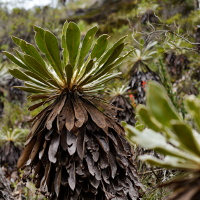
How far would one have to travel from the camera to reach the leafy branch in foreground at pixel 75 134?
176 cm

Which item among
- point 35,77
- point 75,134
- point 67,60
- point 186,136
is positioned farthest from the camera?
point 67,60

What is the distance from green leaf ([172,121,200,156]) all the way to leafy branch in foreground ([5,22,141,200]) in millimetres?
1049

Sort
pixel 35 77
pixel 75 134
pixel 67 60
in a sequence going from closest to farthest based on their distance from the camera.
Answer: pixel 75 134 → pixel 35 77 → pixel 67 60

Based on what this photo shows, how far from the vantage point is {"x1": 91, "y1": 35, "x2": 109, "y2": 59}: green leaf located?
192 cm

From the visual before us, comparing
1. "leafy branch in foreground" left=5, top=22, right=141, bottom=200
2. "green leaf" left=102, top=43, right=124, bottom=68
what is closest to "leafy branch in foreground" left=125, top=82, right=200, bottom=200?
"leafy branch in foreground" left=5, top=22, right=141, bottom=200

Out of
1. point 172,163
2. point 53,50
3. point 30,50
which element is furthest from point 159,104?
point 30,50

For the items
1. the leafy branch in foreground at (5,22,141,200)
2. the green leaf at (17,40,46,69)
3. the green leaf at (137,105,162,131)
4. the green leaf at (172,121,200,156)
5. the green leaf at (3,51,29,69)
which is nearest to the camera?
the green leaf at (172,121,200,156)

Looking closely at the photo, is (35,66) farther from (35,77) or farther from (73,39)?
(73,39)

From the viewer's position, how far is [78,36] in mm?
1828

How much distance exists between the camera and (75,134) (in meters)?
1.82

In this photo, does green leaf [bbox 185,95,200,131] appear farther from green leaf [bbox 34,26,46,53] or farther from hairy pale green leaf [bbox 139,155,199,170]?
green leaf [bbox 34,26,46,53]

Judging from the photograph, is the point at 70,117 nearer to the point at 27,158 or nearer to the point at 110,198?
the point at 27,158

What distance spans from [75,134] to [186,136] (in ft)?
3.84

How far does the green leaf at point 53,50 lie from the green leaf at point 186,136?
1.30 m
